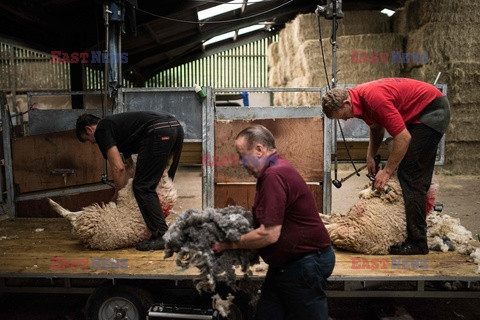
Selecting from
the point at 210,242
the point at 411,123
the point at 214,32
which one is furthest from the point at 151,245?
the point at 214,32

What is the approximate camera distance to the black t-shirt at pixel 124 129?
380 centimetres

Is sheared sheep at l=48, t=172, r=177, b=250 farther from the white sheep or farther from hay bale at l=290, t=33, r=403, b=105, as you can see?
hay bale at l=290, t=33, r=403, b=105

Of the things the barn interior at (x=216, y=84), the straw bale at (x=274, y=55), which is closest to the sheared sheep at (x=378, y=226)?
the barn interior at (x=216, y=84)

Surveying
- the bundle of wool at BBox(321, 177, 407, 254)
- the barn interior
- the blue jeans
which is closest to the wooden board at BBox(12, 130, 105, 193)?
the barn interior

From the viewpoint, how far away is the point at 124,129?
390cm

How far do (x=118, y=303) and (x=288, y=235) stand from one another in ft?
5.67

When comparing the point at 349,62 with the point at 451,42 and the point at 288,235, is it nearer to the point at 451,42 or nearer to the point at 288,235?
the point at 451,42

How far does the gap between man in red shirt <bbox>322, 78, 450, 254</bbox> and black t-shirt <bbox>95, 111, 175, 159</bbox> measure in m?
1.65

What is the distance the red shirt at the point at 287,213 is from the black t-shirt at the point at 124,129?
1.83 meters

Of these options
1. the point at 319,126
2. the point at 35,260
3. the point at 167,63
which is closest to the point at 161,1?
the point at 319,126

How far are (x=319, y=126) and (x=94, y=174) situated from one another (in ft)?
9.07

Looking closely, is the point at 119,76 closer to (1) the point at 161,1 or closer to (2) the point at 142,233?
(2) the point at 142,233

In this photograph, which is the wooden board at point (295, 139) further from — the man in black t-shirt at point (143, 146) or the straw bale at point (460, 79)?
the straw bale at point (460, 79)

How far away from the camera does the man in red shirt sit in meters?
3.49
